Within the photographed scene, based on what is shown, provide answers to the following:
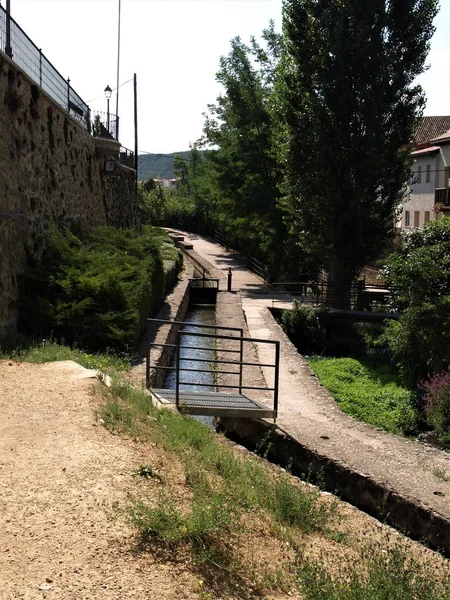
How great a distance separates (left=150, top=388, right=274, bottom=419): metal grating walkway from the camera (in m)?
8.90

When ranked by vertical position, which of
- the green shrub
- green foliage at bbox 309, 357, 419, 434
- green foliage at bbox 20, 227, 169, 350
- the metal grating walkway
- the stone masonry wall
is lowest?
green foliage at bbox 309, 357, 419, 434

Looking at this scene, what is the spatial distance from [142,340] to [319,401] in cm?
463

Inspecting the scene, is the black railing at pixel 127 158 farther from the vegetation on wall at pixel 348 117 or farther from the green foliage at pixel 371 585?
the green foliage at pixel 371 585

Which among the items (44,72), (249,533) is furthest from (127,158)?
(249,533)

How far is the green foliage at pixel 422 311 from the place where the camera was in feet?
47.2

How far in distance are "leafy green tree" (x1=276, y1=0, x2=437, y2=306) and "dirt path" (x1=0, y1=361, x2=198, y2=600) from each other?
16.3m

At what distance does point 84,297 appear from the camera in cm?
1255

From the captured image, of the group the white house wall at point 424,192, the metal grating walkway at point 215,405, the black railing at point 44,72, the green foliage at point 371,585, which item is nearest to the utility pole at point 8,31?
the black railing at point 44,72

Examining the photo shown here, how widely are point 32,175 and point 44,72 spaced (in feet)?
10.5

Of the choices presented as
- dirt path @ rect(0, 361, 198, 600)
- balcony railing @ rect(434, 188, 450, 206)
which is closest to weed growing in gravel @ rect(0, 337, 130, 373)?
dirt path @ rect(0, 361, 198, 600)

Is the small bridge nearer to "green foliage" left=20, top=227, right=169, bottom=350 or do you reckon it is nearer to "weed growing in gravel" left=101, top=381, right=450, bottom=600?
"green foliage" left=20, top=227, right=169, bottom=350

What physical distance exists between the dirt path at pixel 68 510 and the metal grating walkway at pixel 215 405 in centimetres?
171

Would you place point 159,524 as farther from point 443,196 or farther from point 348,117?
point 443,196

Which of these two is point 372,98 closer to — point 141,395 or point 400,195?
point 400,195
